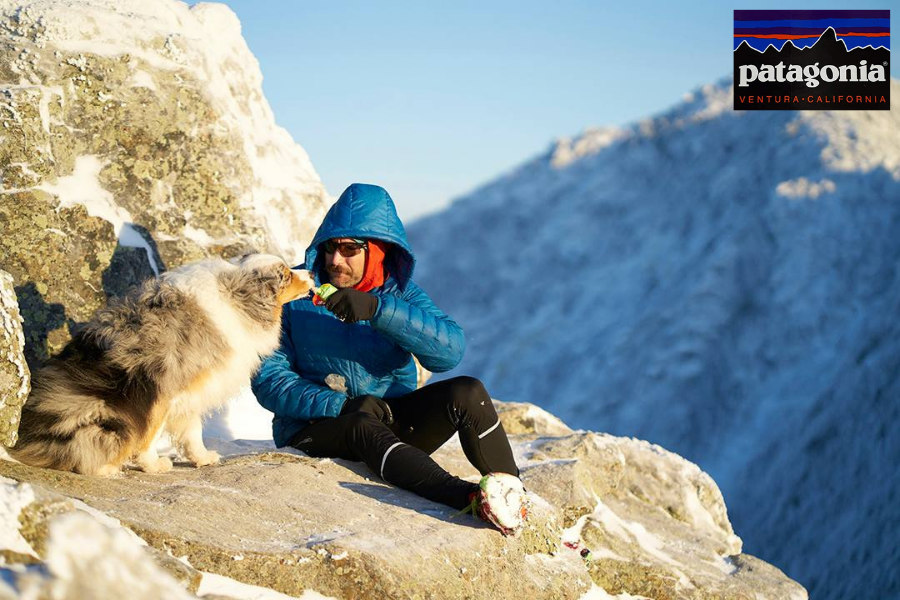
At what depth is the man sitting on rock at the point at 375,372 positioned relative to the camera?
5.11 metres

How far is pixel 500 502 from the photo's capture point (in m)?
4.63

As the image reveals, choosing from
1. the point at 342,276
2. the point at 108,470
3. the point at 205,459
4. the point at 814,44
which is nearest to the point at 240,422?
the point at 205,459

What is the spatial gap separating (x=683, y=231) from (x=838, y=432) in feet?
28.5

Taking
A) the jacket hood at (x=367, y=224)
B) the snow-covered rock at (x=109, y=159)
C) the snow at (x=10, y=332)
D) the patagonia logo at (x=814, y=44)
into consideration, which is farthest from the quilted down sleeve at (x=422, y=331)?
the patagonia logo at (x=814, y=44)

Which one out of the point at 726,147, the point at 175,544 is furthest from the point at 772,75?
the point at 175,544

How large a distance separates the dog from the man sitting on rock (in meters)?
0.43

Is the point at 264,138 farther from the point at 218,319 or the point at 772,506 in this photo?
the point at 772,506

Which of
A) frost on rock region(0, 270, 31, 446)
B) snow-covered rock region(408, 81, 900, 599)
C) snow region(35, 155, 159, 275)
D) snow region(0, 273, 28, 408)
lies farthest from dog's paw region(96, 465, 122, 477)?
snow-covered rock region(408, 81, 900, 599)

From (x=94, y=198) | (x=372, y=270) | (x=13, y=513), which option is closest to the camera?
(x=13, y=513)

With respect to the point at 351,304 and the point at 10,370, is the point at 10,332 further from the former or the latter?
the point at 351,304

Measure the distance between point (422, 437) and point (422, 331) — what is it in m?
0.70

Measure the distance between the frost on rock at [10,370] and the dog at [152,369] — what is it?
0.29 feet

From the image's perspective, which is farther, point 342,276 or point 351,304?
point 342,276

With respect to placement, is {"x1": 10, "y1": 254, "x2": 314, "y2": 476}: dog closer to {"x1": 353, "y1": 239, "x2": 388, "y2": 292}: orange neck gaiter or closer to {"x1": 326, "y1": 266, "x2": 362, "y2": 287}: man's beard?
{"x1": 326, "y1": 266, "x2": 362, "y2": 287}: man's beard
